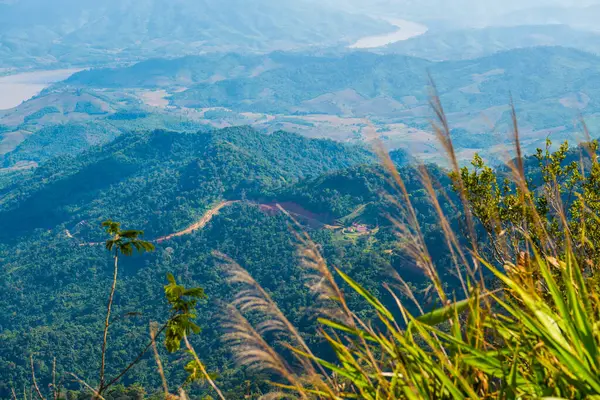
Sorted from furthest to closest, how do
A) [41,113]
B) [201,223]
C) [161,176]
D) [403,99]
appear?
[403,99] < [41,113] < [161,176] < [201,223]

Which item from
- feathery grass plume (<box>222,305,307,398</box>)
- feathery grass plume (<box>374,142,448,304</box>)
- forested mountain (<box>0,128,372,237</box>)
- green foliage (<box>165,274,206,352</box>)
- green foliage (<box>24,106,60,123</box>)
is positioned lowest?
green foliage (<box>24,106,60,123</box>)

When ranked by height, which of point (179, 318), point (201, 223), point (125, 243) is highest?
point (125, 243)

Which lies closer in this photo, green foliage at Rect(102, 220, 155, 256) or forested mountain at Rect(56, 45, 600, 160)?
green foliage at Rect(102, 220, 155, 256)

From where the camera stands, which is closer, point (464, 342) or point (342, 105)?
point (464, 342)

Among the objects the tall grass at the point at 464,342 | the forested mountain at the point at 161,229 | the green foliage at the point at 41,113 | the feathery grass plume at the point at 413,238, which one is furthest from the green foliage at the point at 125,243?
the green foliage at the point at 41,113

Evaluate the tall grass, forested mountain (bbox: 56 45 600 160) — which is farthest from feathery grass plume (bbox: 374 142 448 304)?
forested mountain (bbox: 56 45 600 160)

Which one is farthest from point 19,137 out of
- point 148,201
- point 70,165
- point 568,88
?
point 568,88

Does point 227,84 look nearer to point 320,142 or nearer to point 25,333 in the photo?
point 320,142

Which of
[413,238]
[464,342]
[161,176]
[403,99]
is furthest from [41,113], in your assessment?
[464,342]

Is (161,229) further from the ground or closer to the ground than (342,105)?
further from the ground

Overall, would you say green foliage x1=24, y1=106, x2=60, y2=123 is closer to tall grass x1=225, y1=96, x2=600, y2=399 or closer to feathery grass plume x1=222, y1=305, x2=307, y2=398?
feathery grass plume x1=222, y1=305, x2=307, y2=398

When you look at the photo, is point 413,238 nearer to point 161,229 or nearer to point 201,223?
point 201,223

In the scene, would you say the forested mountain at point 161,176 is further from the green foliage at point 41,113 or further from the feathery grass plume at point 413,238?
the feathery grass plume at point 413,238
